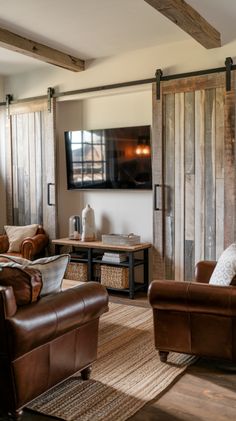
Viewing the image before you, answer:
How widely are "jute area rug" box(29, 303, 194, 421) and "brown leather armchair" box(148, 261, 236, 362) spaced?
0.64 feet

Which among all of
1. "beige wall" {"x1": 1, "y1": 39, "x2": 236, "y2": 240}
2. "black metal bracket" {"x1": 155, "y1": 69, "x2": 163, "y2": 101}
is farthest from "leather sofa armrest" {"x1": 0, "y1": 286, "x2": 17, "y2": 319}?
"black metal bracket" {"x1": 155, "y1": 69, "x2": 163, "y2": 101}

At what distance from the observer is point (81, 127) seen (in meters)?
5.98

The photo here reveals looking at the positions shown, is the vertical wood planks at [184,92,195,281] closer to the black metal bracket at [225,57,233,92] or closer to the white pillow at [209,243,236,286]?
the black metal bracket at [225,57,233,92]

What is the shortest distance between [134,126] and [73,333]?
3.27 m

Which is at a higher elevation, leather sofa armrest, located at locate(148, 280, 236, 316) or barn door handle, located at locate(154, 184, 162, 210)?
barn door handle, located at locate(154, 184, 162, 210)

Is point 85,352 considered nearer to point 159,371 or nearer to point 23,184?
point 159,371

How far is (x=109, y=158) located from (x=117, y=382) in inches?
127

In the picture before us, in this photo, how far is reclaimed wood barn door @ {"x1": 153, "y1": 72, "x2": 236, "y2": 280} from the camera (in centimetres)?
466

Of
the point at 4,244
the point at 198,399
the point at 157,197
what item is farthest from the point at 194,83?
the point at 198,399

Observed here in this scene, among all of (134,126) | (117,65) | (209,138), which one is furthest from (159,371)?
(117,65)

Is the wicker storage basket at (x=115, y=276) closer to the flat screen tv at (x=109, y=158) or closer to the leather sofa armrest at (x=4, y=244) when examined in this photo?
the flat screen tv at (x=109, y=158)

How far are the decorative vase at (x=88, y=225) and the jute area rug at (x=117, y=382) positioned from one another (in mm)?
1760

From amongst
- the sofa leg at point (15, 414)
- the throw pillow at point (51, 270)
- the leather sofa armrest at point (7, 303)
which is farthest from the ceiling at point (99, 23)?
the sofa leg at point (15, 414)

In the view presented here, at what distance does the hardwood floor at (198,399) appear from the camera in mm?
2467
